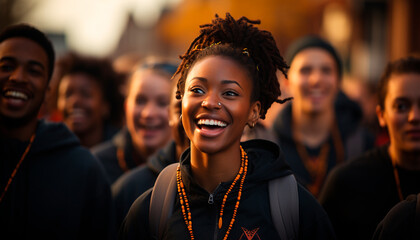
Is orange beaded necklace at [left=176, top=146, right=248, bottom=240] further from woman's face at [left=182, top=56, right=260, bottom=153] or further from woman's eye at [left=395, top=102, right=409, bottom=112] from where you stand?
woman's eye at [left=395, top=102, right=409, bottom=112]

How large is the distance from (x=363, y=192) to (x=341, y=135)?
2134 mm

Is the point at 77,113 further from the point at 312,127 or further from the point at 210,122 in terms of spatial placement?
the point at 210,122

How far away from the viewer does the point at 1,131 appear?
404cm

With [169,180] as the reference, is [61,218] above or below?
below

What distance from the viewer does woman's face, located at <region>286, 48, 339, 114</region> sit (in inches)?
250

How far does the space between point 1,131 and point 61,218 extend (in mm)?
888

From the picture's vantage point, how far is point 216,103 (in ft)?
10.5

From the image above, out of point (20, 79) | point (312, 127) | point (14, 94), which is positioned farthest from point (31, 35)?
point (312, 127)

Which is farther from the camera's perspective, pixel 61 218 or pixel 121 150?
pixel 121 150

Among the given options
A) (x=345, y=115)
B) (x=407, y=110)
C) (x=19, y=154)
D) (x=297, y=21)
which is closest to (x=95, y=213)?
(x=19, y=154)

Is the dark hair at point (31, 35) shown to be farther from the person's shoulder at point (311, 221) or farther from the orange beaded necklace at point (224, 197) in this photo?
the person's shoulder at point (311, 221)

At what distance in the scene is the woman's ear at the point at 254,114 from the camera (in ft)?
11.3

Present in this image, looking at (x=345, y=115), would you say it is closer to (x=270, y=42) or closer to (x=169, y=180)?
(x=270, y=42)

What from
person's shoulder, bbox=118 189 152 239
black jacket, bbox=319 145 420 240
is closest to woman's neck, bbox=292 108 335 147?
black jacket, bbox=319 145 420 240
